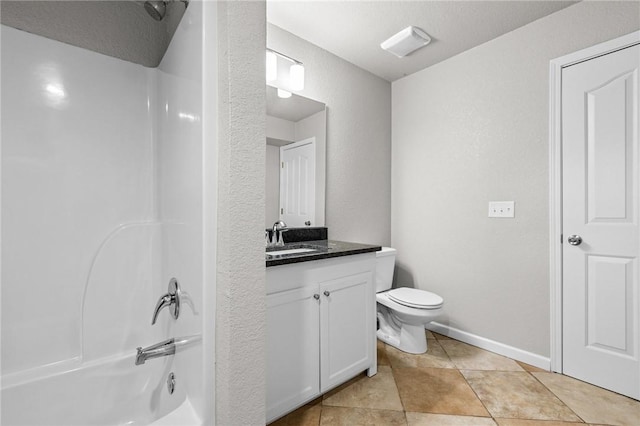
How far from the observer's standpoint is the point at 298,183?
225 centimetres

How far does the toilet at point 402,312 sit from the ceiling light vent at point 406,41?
5.30ft

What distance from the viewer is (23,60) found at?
1.24 m

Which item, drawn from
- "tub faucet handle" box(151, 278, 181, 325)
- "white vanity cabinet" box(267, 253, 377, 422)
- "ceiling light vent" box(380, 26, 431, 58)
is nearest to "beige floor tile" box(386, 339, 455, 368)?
"white vanity cabinet" box(267, 253, 377, 422)

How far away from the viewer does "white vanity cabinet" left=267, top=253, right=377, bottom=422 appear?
1.40 metres

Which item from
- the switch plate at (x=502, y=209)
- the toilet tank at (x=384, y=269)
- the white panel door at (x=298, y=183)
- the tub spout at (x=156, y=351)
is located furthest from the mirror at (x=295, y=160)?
the switch plate at (x=502, y=209)

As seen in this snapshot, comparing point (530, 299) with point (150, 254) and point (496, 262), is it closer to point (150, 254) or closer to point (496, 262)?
point (496, 262)

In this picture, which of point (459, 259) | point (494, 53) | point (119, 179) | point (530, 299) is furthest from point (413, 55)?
point (119, 179)

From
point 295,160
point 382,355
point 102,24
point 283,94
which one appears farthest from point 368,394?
point 102,24

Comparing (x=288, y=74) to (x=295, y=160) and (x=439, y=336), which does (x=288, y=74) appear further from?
(x=439, y=336)

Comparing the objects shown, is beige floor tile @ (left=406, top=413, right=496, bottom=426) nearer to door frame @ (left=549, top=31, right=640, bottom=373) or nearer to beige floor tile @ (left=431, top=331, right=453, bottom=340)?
door frame @ (left=549, top=31, right=640, bottom=373)

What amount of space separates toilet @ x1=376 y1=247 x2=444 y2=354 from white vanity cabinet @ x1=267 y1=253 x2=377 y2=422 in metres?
0.43

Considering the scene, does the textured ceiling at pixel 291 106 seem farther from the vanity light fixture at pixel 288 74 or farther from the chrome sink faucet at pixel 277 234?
the chrome sink faucet at pixel 277 234

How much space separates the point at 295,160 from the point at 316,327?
123cm

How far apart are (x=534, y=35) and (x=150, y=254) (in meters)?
2.92
